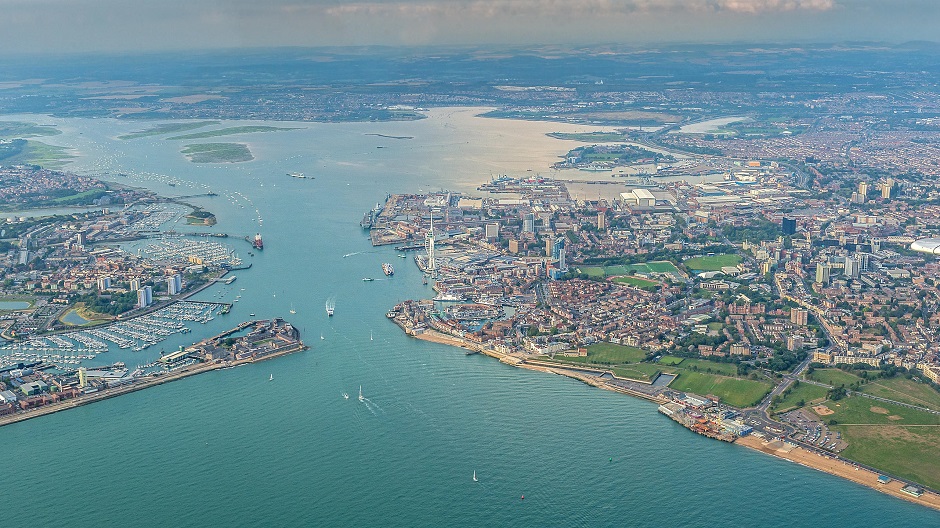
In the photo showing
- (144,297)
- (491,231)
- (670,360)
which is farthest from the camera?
(491,231)

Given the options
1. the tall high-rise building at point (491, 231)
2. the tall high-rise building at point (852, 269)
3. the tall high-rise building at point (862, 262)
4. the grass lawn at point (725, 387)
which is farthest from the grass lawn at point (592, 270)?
the grass lawn at point (725, 387)

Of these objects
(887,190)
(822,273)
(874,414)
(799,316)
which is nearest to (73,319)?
(799,316)

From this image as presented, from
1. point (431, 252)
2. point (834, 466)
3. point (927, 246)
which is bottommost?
point (834, 466)

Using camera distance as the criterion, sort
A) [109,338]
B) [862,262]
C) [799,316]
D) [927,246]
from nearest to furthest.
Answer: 1. [109,338]
2. [799,316]
3. [862,262]
4. [927,246]

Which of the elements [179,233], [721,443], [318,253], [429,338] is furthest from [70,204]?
[721,443]

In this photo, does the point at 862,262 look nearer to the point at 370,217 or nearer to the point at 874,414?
the point at 874,414

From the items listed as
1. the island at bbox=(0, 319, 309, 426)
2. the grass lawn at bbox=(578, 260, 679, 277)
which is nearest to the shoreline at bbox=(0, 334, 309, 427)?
the island at bbox=(0, 319, 309, 426)

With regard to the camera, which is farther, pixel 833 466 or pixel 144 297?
pixel 144 297

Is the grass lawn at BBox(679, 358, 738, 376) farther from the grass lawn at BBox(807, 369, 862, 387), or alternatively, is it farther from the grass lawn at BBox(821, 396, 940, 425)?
the grass lawn at BBox(821, 396, 940, 425)
